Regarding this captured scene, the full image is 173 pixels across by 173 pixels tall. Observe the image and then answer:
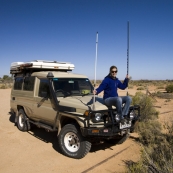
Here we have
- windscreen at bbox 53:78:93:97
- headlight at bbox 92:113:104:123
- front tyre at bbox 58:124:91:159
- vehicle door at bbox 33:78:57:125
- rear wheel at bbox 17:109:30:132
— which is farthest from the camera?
rear wheel at bbox 17:109:30:132

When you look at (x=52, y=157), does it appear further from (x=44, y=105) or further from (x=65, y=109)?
(x=44, y=105)

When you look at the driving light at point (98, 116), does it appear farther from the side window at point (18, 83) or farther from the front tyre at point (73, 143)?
the side window at point (18, 83)

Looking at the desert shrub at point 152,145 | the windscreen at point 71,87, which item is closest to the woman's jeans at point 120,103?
the desert shrub at point 152,145

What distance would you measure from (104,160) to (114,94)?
66.0 inches

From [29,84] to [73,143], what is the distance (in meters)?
2.84

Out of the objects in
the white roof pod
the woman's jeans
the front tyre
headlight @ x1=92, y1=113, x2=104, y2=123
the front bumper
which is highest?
the white roof pod

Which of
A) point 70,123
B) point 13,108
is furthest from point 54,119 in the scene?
point 13,108

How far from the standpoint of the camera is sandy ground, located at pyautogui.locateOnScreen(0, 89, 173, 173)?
447 centimetres

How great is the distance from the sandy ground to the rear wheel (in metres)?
0.47

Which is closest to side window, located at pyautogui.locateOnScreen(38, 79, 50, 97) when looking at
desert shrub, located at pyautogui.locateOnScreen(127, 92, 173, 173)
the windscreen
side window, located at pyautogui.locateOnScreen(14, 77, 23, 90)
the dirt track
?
the windscreen

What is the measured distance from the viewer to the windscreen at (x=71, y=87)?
577 cm

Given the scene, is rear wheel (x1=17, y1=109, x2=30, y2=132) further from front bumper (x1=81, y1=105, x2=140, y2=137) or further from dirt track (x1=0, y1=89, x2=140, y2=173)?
front bumper (x1=81, y1=105, x2=140, y2=137)

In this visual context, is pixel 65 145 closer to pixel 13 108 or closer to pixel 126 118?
pixel 126 118

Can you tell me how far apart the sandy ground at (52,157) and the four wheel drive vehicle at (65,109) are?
0.30 m
